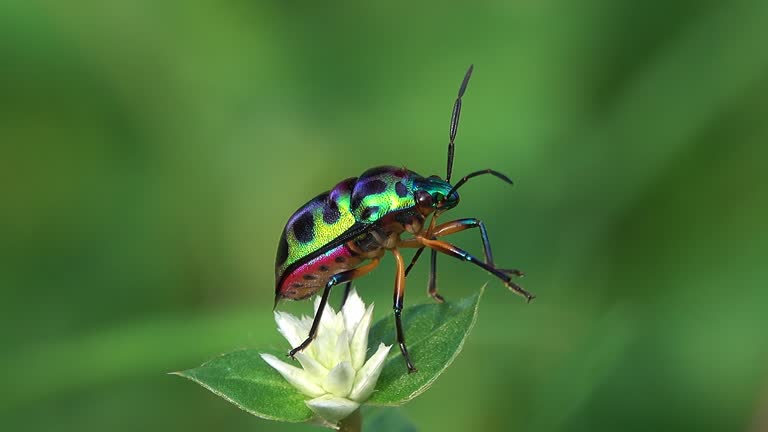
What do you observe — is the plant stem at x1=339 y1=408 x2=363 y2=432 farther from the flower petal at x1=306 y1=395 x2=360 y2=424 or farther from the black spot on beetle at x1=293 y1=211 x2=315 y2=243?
the black spot on beetle at x1=293 y1=211 x2=315 y2=243

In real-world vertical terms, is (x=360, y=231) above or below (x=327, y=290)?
above

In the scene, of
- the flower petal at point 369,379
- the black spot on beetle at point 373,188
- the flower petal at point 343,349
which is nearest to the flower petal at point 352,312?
the flower petal at point 343,349

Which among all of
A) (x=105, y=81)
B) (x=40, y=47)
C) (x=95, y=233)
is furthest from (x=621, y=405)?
(x=40, y=47)

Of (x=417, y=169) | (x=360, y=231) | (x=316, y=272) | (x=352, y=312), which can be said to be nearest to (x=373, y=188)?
(x=360, y=231)

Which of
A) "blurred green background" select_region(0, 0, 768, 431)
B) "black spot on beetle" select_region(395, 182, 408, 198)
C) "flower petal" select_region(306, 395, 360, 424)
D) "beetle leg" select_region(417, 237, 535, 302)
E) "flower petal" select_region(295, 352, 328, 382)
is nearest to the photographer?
"flower petal" select_region(306, 395, 360, 424)

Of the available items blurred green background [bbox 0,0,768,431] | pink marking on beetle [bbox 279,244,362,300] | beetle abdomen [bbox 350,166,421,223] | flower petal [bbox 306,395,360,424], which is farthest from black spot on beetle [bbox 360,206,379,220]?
blurred green background [bbox 0,0,768,431]

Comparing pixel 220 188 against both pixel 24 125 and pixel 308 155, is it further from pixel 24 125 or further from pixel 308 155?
pixel 24 125

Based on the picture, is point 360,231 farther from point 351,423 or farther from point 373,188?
point 351,423
